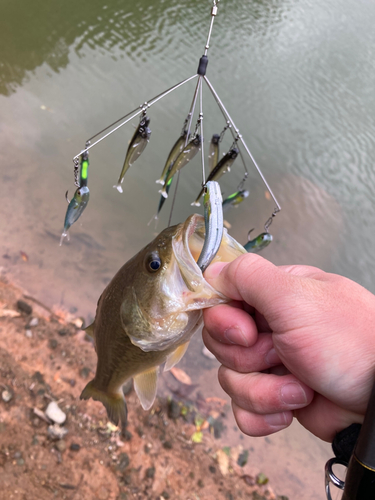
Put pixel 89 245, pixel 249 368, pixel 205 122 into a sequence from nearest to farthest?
pixel 249 368, pixel 89 245, pixel 205 122

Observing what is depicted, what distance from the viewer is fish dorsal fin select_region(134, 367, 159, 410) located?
2176mm

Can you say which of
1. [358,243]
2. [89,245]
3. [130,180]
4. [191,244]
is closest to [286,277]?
[191,244]

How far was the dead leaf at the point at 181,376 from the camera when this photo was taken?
411cm

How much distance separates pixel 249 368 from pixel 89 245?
13.0 feet

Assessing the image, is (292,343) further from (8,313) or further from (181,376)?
(8,313)

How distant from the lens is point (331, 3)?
12914 millimetres

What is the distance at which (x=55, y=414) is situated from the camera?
300cm

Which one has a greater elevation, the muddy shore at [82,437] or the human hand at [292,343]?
the human hand at [292,343]

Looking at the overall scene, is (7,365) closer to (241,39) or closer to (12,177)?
→ (12,177)

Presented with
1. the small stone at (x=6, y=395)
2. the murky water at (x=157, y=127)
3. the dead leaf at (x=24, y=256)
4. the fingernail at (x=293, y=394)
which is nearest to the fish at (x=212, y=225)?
the fingernail at (x=293, y=394)

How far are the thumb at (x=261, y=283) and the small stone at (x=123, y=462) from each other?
7.94ft

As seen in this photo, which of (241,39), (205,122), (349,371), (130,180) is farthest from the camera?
(241,39)

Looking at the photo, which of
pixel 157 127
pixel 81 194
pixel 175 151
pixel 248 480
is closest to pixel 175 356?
pixel 81 194

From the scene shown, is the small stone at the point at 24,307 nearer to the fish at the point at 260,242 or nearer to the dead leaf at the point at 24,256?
the dead leaf at the point at 24,256
